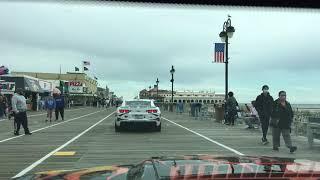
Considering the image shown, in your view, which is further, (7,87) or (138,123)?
(7,87)

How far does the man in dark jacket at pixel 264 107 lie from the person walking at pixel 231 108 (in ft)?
36.0

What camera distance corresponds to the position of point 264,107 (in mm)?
19094

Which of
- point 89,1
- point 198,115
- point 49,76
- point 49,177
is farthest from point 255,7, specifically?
point 49,76

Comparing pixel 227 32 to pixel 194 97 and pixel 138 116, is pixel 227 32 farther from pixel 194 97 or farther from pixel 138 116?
pixel 194 97

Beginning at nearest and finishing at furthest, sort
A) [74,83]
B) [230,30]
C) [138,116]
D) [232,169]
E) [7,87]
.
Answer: [232,169], [138,116], [230,30], [7,87], [74,83]

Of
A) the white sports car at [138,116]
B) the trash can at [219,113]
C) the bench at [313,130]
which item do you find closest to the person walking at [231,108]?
the trash can at [219,113]

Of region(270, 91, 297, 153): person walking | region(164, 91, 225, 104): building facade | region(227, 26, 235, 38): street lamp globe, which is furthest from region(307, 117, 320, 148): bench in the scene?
region(164, 91, 225, 104): building facade

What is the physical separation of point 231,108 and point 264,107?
1161 cm

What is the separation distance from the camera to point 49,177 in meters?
4.81

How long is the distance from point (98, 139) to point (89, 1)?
1184 cm

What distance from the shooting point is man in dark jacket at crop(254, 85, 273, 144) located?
18.9 meters

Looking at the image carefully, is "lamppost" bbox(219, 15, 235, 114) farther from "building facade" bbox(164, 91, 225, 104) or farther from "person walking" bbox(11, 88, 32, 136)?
"building facade" bbox(164, 91, 225, 104)

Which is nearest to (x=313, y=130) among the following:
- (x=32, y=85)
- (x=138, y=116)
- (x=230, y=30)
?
(x=138, y=116)

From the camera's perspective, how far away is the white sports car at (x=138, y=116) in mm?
24672
